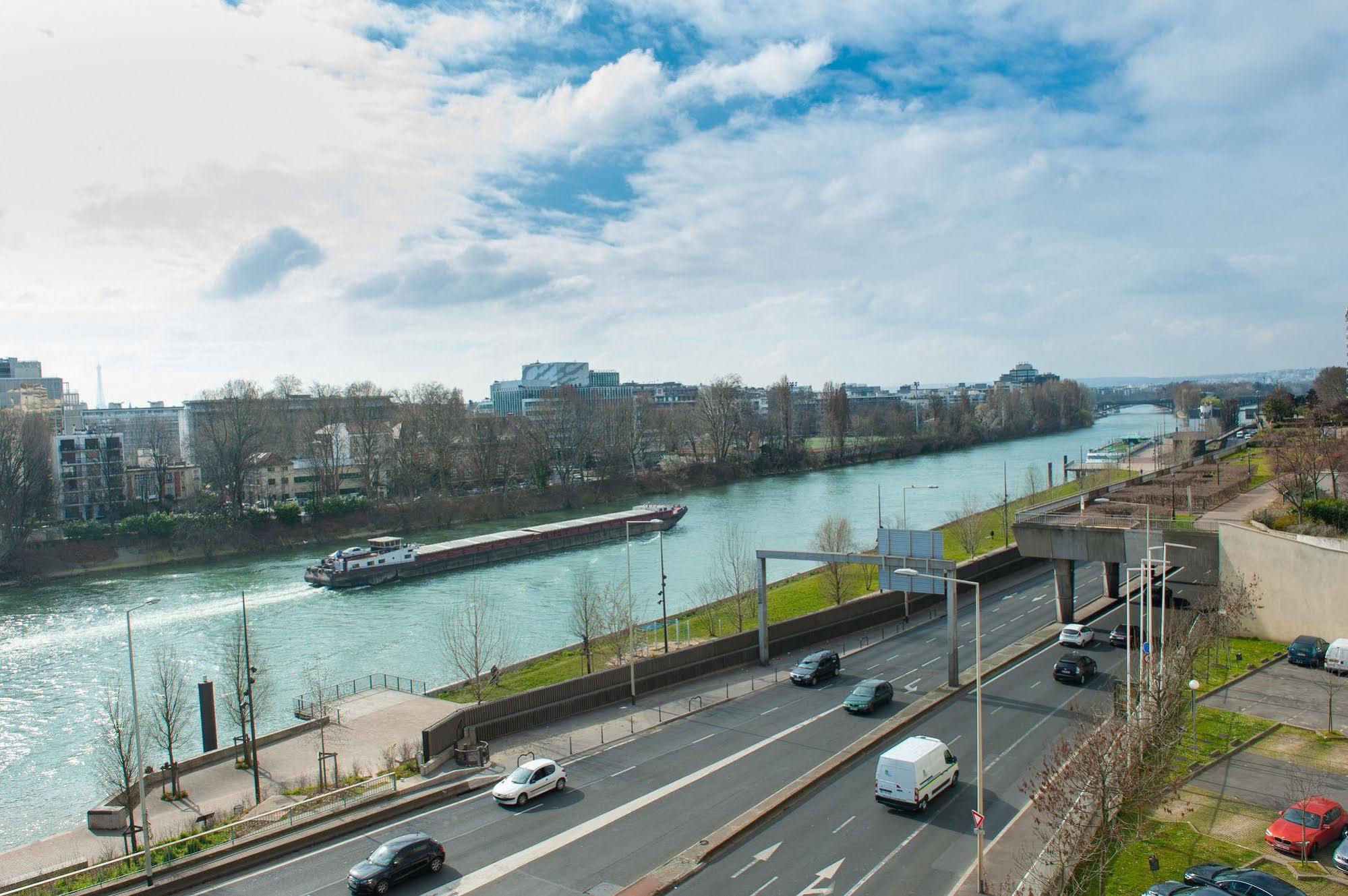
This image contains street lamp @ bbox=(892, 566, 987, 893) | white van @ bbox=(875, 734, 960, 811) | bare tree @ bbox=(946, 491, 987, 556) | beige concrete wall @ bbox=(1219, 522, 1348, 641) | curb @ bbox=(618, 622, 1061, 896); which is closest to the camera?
street lamp @ bbox=(892, 566, 987, 893)

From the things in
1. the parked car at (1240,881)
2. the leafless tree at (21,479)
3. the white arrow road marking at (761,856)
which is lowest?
the white arrow road marking at (761,856)

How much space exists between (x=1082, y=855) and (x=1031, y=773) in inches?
294

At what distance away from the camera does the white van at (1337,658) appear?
29.6 m

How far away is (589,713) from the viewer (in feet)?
95.1

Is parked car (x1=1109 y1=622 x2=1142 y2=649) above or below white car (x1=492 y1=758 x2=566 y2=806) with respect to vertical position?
below

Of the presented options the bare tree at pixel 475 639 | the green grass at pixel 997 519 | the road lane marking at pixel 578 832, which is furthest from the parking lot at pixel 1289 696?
the bare tree at pixel 475 639

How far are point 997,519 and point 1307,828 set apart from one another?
5833cm

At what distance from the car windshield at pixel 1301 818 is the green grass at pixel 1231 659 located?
37.7ft

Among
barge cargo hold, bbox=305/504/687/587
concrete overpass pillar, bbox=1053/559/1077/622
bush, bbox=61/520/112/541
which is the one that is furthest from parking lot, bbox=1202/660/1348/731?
bush, bbox=61/520/112/541

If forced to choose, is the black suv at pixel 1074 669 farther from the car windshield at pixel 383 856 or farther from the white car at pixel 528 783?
the car windshield at pixel 383 856

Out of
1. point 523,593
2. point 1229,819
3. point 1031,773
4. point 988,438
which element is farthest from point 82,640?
point 988,438

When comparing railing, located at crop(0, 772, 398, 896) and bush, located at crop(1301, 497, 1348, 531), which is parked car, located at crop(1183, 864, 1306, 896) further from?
bush, located at crop(1301, 497, 1348, 531)

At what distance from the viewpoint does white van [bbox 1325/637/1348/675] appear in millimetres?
29625

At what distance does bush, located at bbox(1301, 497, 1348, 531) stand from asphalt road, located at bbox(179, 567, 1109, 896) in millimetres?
21546
